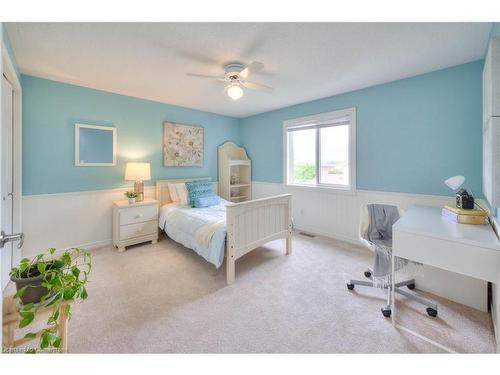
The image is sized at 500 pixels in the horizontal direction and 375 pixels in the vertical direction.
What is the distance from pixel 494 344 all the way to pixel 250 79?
3.28 metres

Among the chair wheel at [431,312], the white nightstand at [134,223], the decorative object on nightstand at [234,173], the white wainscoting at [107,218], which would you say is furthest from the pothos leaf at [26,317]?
the decorative object on nightstand at [234,173]

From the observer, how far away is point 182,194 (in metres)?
3.89

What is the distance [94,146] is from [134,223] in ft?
4.07

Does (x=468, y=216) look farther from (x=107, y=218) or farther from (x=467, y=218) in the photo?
(x=107, y=218)

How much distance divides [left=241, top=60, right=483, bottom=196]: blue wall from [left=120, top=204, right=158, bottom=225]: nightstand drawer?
10.2ft

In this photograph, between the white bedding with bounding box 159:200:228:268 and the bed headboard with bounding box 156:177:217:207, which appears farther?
the bed headboard with bounding box 156:177:217:207

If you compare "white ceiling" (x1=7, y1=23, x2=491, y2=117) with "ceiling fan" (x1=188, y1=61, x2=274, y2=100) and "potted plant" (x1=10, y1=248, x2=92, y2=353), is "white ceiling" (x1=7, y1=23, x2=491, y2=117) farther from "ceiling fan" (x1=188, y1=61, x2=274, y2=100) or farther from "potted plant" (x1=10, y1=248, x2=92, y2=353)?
"potted plant" (x1=10, y1=248, x2=92, y2=353)

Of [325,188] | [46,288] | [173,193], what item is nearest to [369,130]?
[325,188]

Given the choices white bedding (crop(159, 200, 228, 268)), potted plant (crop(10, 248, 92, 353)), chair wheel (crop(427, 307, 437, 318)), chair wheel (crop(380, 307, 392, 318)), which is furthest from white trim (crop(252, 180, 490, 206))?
potted plant (crop(10, 248, 92, 353))

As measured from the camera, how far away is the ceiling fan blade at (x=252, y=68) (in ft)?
6.94

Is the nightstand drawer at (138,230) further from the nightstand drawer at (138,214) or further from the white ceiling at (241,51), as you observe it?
the white ceiling at (241,51)

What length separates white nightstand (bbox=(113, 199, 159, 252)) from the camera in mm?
3203
